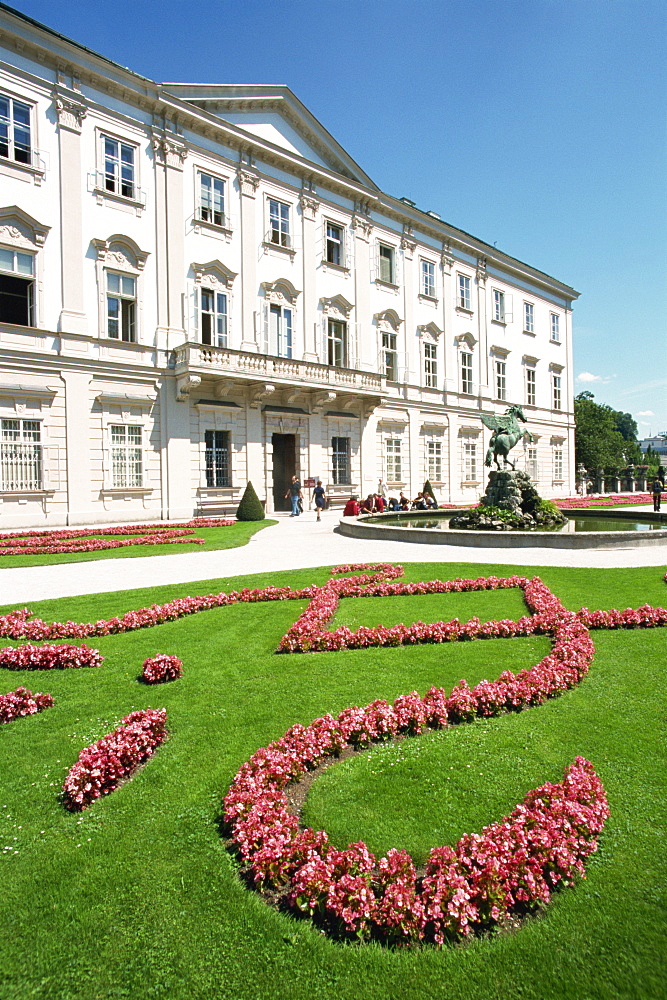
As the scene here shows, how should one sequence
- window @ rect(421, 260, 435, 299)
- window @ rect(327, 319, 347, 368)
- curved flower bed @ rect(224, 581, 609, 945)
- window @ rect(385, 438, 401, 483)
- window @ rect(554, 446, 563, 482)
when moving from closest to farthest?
curved flower bed @ rect(224, 581, 609, 945), window @ rect(327, 319, 347, 368), window @ rect(385, 438, 401, 483), window @ rect(421, 260, 435, 299), window @ rect(554, 446, 563, 482)

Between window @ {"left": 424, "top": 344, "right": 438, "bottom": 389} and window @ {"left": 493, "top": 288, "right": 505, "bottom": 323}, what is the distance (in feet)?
28.4

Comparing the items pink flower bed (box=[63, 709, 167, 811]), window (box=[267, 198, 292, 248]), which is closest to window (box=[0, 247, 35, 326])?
window (box=[267, 198, 292, 248])

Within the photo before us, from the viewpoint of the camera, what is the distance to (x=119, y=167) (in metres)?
24.0

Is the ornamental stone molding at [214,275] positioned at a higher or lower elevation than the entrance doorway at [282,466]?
higher

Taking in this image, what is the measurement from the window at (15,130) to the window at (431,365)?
24224 millimetres

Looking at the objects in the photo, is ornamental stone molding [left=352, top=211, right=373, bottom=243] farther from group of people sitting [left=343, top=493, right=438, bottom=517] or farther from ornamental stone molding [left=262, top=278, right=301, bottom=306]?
group of people sitting [left=343, top=493, right=438, bottom=517]

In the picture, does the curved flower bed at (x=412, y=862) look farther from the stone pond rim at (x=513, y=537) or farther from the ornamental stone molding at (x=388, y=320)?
the ornamental stone molding at (x=388, y=320)

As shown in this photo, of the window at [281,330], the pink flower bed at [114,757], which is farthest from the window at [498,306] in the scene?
the pink flower bed at [114,757]

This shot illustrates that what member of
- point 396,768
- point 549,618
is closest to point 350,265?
point 549,618

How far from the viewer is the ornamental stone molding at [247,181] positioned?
2783 centimetres

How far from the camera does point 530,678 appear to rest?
197 inches

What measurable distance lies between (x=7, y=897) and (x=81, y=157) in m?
26.4

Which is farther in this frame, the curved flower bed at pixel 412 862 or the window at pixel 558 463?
the window at pixel 558 463

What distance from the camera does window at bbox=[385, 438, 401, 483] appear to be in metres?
35.3
